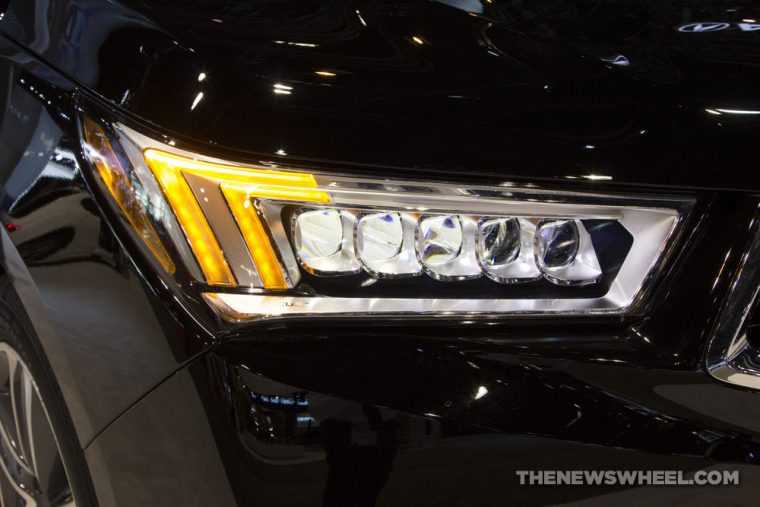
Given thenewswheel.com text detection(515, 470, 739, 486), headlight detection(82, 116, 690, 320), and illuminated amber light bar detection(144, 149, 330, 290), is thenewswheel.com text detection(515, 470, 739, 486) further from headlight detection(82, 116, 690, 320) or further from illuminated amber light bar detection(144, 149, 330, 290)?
illuminated amber light bar detection(144, 149, 330, 290)

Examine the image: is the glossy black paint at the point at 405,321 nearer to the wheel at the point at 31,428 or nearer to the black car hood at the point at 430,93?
the black car hood at the point at 430,93

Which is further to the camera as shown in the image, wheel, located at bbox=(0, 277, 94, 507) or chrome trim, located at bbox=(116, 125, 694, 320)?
wheel, located at bbox=(0, 277, 94, 507)

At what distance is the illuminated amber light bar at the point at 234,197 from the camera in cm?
113

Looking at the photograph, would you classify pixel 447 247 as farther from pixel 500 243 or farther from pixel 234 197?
pixel 234 197

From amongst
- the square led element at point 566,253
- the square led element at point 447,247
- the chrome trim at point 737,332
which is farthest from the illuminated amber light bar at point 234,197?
the chrome trim at point 737,332

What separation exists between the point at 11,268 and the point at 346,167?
0.69 m

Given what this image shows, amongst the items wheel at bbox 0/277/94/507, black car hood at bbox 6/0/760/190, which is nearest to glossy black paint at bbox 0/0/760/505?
black car hood at bbox 6/0/760/190

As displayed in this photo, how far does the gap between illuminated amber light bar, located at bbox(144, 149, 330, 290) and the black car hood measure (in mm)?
28

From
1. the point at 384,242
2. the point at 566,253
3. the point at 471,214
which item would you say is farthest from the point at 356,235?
the point at 566,253

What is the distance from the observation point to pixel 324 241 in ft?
3.79

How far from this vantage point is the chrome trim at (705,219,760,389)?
1.14 m

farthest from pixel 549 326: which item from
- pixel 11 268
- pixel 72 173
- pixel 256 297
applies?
pixel 11 268

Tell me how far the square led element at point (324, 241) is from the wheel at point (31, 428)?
19.9 inches

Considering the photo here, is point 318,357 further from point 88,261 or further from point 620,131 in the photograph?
point 620,131
